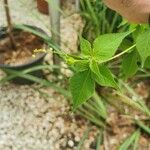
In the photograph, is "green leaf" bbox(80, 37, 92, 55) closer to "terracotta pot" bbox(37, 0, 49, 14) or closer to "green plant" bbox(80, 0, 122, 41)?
"green plant" bbox(80, 0, 122, 41)

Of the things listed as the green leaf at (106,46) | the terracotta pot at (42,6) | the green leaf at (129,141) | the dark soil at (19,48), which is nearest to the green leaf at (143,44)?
the green leaf at (106,46)

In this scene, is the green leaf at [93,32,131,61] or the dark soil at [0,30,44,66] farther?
the dark soil at [0,30,44,66]

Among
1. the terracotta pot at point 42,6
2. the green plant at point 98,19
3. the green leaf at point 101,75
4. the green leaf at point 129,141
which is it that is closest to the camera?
the green leaf at point 101,75

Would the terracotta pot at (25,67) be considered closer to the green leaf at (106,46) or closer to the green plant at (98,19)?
the green plant at (98,19)

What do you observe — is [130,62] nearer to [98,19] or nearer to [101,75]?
[101,75]

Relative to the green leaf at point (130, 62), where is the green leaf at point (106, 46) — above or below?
above

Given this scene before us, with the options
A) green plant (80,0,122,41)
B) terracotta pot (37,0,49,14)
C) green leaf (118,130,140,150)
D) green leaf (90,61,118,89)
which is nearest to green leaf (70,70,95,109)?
green leaf (90,61,118,89)

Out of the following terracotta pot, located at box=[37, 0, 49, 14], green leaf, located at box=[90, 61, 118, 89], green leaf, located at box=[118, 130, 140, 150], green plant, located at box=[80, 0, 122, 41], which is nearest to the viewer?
green leaf, located at box=[90, 61, 118, 89]
